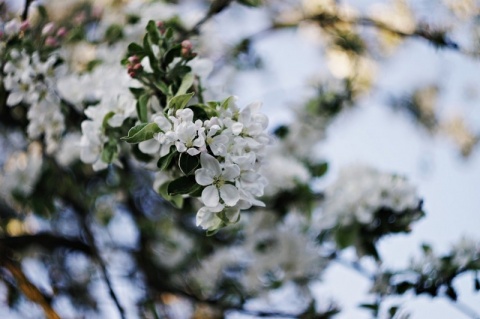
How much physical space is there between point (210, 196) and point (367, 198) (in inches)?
31.4

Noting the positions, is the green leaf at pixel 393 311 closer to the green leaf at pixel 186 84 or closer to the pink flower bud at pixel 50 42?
the green leaf at pixel 186 84

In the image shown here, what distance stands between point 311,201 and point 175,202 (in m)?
0.81

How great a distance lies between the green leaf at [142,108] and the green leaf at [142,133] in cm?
8

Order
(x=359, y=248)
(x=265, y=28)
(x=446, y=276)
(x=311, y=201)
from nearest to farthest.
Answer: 1. (x=446, y=276)
2. (x=359, y=248)
3. (x=311, y=201)
4. (x=265, y=28)

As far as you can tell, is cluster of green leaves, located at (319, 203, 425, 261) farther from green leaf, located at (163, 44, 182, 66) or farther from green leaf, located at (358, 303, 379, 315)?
green leaf, located at (163, 44, 182, 66)

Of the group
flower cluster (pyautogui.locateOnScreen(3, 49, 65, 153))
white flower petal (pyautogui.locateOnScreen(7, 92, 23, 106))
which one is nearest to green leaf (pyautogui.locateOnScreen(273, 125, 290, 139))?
flower cluster (pyautogui.locateOnScreen(3, 49, 65, 153))

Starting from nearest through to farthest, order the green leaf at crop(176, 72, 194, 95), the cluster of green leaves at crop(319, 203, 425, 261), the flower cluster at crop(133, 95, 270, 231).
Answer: the flower cluster at crop(133, 95, 270, 231) → the green leaf at crop(176, 72, 194, 95) → the cluster of green leaves at crop(319, 203, 425, 261)

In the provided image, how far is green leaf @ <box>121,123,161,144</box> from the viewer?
2.59ft

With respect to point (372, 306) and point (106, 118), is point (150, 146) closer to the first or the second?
point (106, 118)

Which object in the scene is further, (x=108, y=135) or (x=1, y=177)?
(x=1, y=177)

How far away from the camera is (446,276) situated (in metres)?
1.31

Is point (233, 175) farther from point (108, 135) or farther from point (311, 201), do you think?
point (311, 201)

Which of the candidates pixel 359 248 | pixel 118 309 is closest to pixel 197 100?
Result: pixel 118 309

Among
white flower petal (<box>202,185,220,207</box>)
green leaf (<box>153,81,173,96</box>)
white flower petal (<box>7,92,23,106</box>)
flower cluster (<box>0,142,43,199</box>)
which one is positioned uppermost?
green leaf (<box>153,81,173,96</box>)
